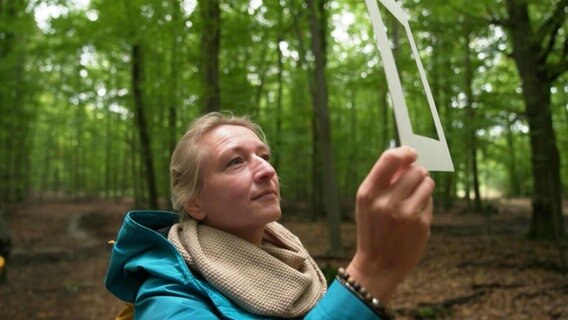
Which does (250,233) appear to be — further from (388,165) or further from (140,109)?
(140,109)

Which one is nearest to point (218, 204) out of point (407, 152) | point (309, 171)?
point (407, 152)

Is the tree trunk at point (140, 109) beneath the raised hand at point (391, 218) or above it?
above

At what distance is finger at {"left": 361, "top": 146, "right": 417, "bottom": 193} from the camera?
87cm

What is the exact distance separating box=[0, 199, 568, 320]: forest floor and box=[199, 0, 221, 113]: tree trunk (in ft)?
12.7

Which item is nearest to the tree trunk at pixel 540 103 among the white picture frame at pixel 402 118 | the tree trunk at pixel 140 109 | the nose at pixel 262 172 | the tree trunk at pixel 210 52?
the tree trunk at pixel 210 52

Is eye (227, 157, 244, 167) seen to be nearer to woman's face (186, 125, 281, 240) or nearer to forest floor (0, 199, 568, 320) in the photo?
woman's face (186, 125, 281, 240)

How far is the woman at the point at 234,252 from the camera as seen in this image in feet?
3.23

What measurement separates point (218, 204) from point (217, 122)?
1.10 feet

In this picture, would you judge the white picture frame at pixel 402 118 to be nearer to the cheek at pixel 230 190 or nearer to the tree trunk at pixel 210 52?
the cheek at pixel 230 190

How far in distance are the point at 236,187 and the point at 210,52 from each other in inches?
336

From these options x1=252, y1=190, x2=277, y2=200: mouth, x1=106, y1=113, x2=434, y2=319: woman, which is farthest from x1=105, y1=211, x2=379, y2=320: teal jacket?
x1=252, y1=190, x2=277, y2=200: mouth

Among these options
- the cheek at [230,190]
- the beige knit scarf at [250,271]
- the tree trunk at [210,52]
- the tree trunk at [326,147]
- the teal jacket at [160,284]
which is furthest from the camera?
the tree trunk at [326,147]

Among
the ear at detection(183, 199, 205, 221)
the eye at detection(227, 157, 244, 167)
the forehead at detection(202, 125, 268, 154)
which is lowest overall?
the ear at detection(183, 199, 205, 221)

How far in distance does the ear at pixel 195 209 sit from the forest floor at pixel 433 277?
5243 mm
